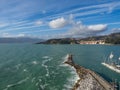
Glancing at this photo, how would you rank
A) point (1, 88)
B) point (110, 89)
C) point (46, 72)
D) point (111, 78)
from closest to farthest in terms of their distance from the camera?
point (110, 89)
point (1, 88)
point (111, 78)
point (46, 72)

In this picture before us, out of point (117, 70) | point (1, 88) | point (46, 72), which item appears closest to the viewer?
point (1, 88)

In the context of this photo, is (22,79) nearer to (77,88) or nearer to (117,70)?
(77,88)

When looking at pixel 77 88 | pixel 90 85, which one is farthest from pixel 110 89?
pixel 77 88

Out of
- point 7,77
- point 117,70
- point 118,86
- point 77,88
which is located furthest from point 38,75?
point 117,70

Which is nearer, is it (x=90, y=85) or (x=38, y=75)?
(x=90, y=85)

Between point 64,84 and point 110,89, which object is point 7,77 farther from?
point 110,89

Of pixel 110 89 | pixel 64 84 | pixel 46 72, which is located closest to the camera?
pixel 110 89

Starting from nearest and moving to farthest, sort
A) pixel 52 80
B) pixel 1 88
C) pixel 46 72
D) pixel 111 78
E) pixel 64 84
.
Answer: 1. pixel 1 88
2. pixel 64 84
3. pixel 52 80
4. pixel 111 78
5. pixel 46 72

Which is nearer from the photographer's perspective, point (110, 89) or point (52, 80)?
point (110, 89)
